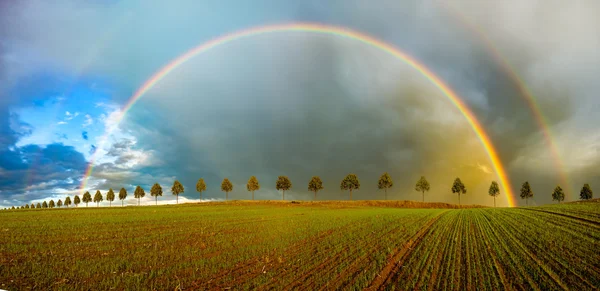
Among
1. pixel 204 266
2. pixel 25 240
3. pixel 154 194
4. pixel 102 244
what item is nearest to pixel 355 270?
pixel 204 266

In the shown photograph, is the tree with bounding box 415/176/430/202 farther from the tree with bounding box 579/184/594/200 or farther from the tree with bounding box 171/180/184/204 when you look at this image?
the tree with bounding box 171/180/184/204

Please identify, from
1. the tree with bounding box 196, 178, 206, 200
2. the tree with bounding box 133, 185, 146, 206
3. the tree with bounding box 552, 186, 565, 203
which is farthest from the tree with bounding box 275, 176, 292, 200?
the tree with bounding box 552, 186, 565, 203

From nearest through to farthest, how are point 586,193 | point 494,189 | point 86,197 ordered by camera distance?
point 586,193, point 494,189, point 86,197

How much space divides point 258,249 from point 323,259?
446 cm

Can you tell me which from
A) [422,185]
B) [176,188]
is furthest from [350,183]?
[176,188]

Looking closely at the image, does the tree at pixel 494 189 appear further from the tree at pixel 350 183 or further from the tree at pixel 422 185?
the tree at pixel 350 183

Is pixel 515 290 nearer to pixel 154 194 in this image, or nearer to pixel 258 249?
pixel 258 249

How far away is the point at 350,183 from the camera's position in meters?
121

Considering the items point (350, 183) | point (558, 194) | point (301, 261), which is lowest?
point (558, 194)

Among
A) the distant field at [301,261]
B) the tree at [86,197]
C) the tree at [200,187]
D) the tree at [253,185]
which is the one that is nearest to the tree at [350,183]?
the tree at [253,185]

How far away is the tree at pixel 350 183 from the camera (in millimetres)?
120812

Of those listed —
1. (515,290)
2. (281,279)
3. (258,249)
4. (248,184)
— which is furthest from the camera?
(248,184)

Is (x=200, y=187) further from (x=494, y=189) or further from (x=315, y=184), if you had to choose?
(x=494, y=189)

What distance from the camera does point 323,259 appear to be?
15219 mm
